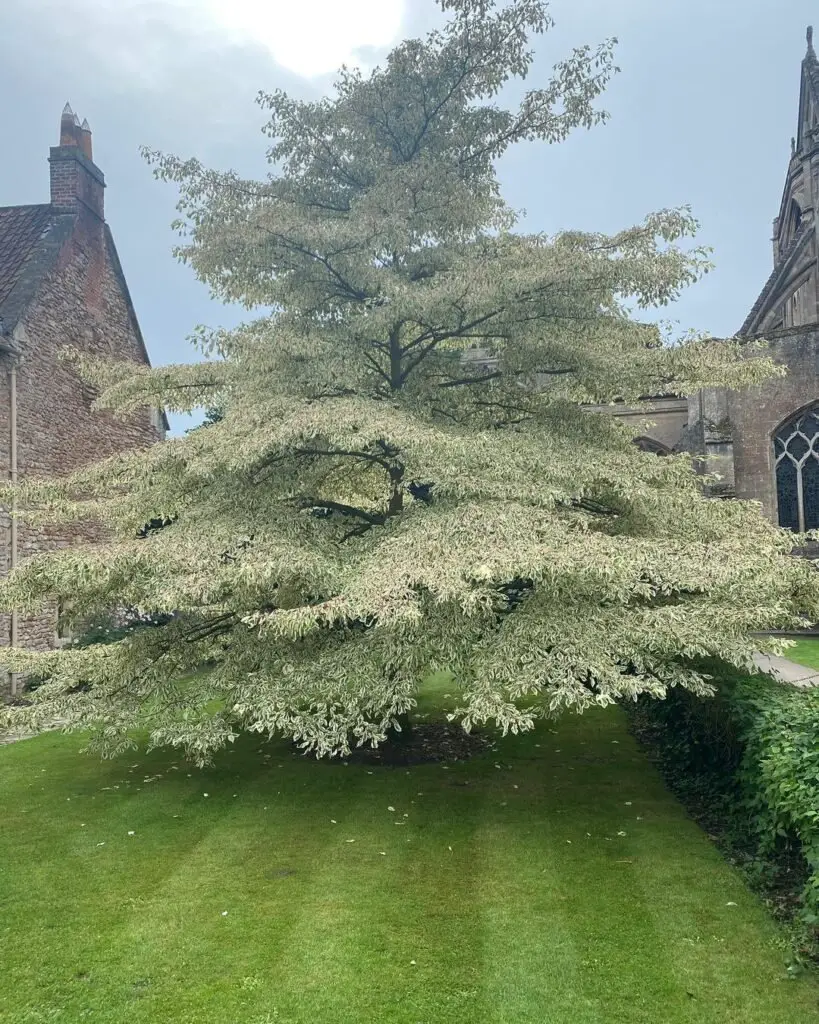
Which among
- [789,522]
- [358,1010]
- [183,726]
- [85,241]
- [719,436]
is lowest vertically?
[358,1010]

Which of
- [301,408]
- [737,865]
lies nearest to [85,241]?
[301,408]

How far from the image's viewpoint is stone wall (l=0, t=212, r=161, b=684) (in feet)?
47.2

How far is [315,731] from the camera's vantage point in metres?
6.75

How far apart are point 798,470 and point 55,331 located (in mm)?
17822

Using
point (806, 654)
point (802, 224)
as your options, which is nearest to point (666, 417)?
point (806, 654)

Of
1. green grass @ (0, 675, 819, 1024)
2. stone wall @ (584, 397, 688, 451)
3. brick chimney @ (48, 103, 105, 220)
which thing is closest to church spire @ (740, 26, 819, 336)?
stone wall @ (584, 397, 688, 451)

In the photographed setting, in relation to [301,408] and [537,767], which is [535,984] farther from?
[301,408]

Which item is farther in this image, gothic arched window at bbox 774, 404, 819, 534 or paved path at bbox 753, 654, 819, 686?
gothic arched window at bbox 774, 404, 819, 534

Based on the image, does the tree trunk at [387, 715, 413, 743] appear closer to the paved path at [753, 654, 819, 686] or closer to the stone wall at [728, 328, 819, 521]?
the paved path at [753, 654, 819, 686]

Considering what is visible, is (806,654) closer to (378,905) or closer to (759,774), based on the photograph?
(759,774)

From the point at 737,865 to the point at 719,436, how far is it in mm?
14667

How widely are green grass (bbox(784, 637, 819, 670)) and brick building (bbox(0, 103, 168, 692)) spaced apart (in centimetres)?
1441

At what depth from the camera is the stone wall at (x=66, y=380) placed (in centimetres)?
1440

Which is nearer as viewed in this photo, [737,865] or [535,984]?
[535,984]
